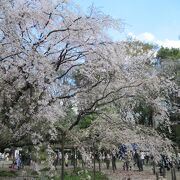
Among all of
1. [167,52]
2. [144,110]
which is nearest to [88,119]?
[144,110]

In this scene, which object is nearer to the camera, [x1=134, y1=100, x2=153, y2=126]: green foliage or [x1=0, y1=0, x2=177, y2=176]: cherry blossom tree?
[x1=0, y1=0, x2=177, y2=176]: cherry blossom tree

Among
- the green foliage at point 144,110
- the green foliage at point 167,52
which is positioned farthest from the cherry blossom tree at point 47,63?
the green foliage at point 167,52

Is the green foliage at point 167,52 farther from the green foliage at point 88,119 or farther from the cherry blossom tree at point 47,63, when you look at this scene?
the cherry blossom tree at point 47,63

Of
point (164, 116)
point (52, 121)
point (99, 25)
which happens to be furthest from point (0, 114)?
point (164, 116)

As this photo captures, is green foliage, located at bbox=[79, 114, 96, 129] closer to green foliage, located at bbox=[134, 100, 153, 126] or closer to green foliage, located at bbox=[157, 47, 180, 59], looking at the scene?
green foliage, located at bbox=[134, 100, 153, 126]

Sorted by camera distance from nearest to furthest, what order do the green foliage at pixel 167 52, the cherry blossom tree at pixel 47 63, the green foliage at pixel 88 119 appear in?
the cherry blossom tree at pixel 47 63, the green foliage at pixel 88 119, the green foliage at pixel 167 52

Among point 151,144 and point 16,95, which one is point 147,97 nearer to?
point 151,144

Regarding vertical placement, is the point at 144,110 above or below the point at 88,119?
above

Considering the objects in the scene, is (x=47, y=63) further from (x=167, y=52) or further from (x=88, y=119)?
(x=167, y=52)

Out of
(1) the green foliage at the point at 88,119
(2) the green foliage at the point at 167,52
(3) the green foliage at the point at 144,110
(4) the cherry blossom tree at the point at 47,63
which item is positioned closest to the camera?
(4) the cherry blossom tree at the point at 47,63

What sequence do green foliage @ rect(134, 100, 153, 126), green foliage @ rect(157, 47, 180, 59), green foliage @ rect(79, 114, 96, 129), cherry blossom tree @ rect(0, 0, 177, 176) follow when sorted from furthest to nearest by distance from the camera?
green foliage @ rect(157, 47, 180, 59) → green foliage @ rect(79, 114, 96, 129) → green foliage @ rect(134, 100, 153, 126) → cherry blossom tree @ rect(0, 0, 177, 176)

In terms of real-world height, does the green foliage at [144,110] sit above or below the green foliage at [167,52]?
below

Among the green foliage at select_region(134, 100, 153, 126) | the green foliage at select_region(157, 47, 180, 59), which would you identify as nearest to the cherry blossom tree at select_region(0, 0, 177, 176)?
the green foliage at select_region(134, 100, 153, 126)

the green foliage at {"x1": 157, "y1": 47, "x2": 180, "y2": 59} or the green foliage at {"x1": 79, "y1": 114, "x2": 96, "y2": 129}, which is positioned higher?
the green foliage at {"x1": 157, "y1": 47, "x2": 180, "y2": 59}
